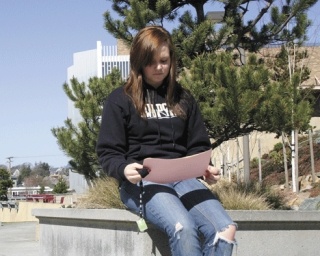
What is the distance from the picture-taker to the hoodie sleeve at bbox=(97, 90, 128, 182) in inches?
155

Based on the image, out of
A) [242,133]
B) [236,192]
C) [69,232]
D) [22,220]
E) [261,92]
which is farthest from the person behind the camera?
[22,220]

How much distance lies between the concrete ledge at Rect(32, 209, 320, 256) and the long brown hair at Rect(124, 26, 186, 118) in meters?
0.78

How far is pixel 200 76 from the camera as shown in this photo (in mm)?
6727

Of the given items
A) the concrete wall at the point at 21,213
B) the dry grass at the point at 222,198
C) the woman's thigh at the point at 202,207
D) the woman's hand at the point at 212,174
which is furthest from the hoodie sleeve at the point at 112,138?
the concrete wall at the point at 21,213

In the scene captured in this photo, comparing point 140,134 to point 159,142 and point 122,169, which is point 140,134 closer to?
point 159,142

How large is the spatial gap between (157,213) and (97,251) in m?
1.51

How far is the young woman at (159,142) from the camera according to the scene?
3.64m

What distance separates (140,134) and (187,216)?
0.65m

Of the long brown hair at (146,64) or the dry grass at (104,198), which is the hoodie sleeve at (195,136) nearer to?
the long brown hair at (146,64)

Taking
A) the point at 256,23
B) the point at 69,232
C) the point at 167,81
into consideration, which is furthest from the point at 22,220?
the point at 167,81

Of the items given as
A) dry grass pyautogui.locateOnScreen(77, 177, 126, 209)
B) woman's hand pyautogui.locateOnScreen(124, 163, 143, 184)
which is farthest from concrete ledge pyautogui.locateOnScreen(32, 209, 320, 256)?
woman's hand pyautogui.locateOnScreen(124, 163, 143, 184)

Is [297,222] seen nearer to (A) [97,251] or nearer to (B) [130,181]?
(A) [97,251]

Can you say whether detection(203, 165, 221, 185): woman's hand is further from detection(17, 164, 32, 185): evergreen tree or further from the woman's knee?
detection(17, 164, 32, 185): evergreen tree

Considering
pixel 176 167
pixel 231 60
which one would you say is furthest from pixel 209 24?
pixel 176 167
